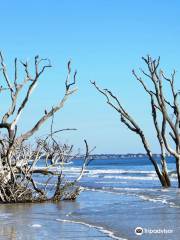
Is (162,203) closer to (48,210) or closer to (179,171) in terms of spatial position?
(48,210)

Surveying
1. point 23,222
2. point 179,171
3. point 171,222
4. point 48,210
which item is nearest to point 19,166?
point 48,210

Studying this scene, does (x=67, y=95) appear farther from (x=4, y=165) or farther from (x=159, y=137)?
(x=159, y=137)

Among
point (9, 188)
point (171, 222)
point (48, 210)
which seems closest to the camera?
point (171, 222)

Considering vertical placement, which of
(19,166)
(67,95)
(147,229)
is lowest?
(147,229)

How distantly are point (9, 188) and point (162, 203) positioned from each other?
456 centimetres

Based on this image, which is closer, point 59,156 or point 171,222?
point 171,222

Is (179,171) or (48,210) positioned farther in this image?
(179,171)

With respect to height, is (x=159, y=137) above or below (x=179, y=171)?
above

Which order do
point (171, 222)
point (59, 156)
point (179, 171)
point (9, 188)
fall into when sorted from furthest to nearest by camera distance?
point (179, 171)
point (59, 156)
point (9, 188)
point (171, 222)

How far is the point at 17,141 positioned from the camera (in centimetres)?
1680

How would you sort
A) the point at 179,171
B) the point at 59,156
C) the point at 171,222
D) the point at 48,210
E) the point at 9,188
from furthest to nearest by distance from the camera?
the point at 179,171 → the point at 59,156 → the point at 9,188 → the point at 48,210 → the point at 171,222

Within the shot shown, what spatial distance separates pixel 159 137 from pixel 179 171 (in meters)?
1.77

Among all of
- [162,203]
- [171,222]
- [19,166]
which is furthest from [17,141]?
[171,222]

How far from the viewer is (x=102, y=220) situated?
1273 centimetres
